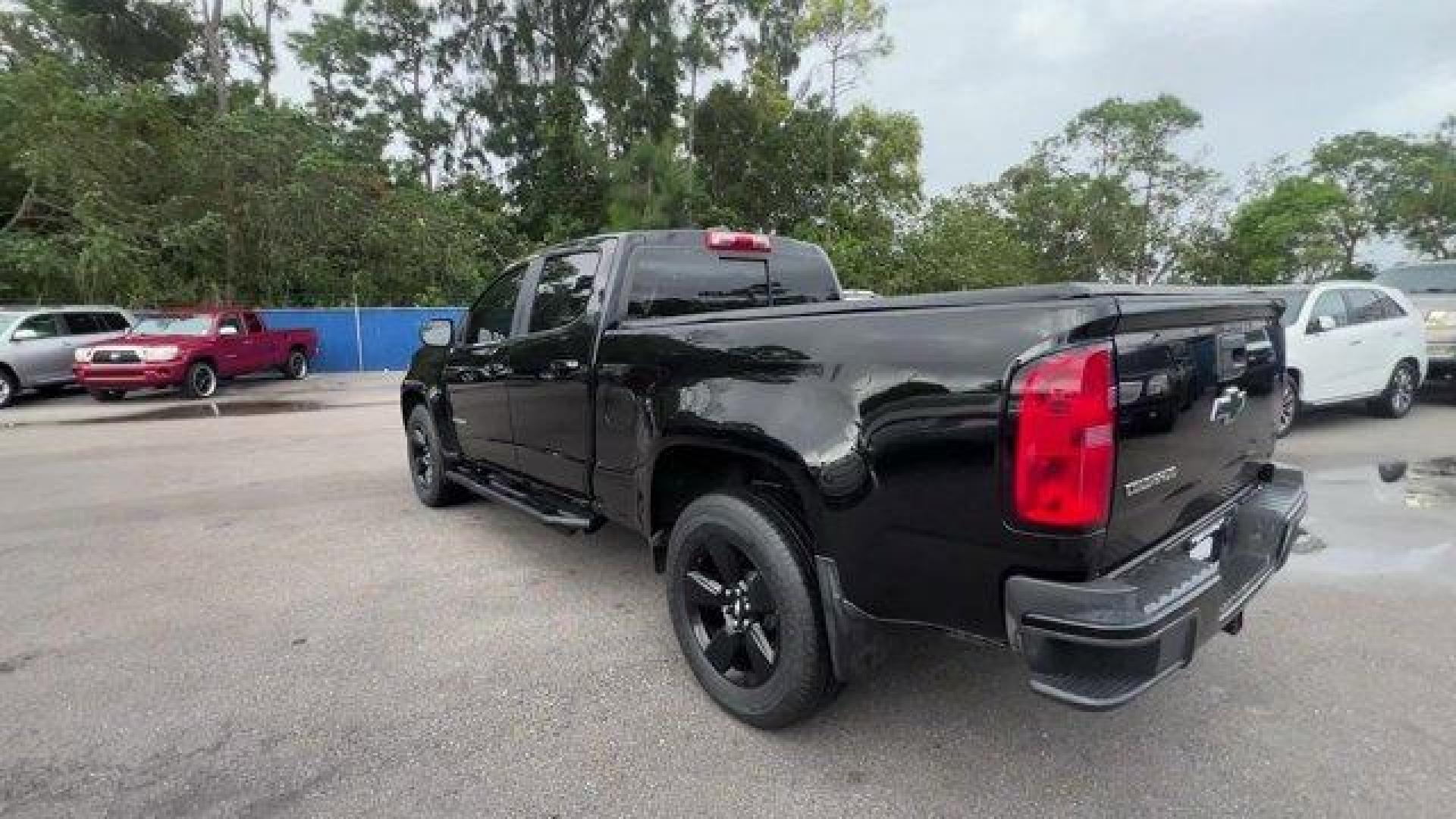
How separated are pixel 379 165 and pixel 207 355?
42.8ft

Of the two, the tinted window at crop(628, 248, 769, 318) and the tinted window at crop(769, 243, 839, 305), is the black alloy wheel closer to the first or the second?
the tinted window at crop(628, 248, 769, 318)

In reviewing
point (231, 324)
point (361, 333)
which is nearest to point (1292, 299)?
point (231, 324)

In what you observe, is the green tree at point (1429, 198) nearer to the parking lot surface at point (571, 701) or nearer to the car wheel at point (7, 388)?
the parking lot surface at point (571, 701)

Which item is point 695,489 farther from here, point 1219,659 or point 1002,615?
point 1219,659

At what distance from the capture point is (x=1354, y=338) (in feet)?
25.6

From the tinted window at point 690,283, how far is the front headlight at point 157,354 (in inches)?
514

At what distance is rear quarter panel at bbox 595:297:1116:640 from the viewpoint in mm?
1933

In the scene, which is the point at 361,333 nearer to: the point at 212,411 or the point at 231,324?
the point at 231,324

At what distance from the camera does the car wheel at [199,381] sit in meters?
13.3

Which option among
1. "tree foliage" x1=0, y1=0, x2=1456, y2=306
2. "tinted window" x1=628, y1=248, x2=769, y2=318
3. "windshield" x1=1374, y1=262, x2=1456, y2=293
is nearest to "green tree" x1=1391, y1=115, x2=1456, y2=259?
"tree foliage" x1=0, y1=0, x2=1456, y2=306

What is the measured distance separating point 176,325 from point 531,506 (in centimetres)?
1370

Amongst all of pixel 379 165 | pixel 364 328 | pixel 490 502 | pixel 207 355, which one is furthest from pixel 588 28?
pixel 490 502

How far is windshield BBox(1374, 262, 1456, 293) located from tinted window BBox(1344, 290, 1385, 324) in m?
2.39

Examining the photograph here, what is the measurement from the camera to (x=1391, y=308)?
27.1ft
